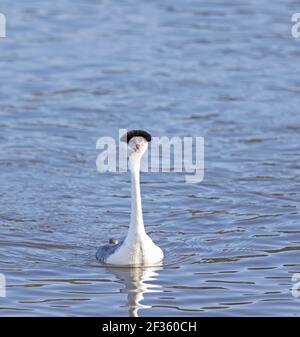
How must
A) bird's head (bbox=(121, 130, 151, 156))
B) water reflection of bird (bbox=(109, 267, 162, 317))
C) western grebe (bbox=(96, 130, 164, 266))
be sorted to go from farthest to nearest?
western grebe (bbox=(96, 130, 164, 266))
bird's head (bbox=(121, 130, 151, 156))
water reflection of bird (bbox=(109, 267, 162, 317))

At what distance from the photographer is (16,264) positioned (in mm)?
15211

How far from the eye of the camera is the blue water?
1435 centimetres

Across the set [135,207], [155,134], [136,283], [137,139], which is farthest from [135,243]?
[155,134]

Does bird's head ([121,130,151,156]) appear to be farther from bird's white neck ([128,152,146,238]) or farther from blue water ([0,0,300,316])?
blue water ([0,0,300,316])

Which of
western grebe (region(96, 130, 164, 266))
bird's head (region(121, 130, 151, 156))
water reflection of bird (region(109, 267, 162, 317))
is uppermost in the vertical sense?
bird's head (region(121, 130, 151, 156))

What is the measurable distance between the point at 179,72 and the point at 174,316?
12966 mm

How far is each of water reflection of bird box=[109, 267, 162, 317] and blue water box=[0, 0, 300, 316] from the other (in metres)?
0.02

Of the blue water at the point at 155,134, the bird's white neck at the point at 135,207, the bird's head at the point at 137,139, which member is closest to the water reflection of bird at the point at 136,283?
the blue water at the point at 155,134

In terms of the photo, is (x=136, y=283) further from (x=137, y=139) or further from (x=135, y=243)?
(x=137, y=139)

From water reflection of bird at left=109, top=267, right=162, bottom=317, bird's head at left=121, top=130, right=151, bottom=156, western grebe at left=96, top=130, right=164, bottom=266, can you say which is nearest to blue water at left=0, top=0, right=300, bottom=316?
water reflection of bird at left=109, top=267, right=162, bottom=317

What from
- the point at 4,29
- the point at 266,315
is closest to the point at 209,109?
the point at 4,29

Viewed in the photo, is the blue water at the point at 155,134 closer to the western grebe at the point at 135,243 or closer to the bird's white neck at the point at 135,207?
the western grebe at the point at 135,243

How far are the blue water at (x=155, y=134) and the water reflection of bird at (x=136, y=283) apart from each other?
2 centimetres
